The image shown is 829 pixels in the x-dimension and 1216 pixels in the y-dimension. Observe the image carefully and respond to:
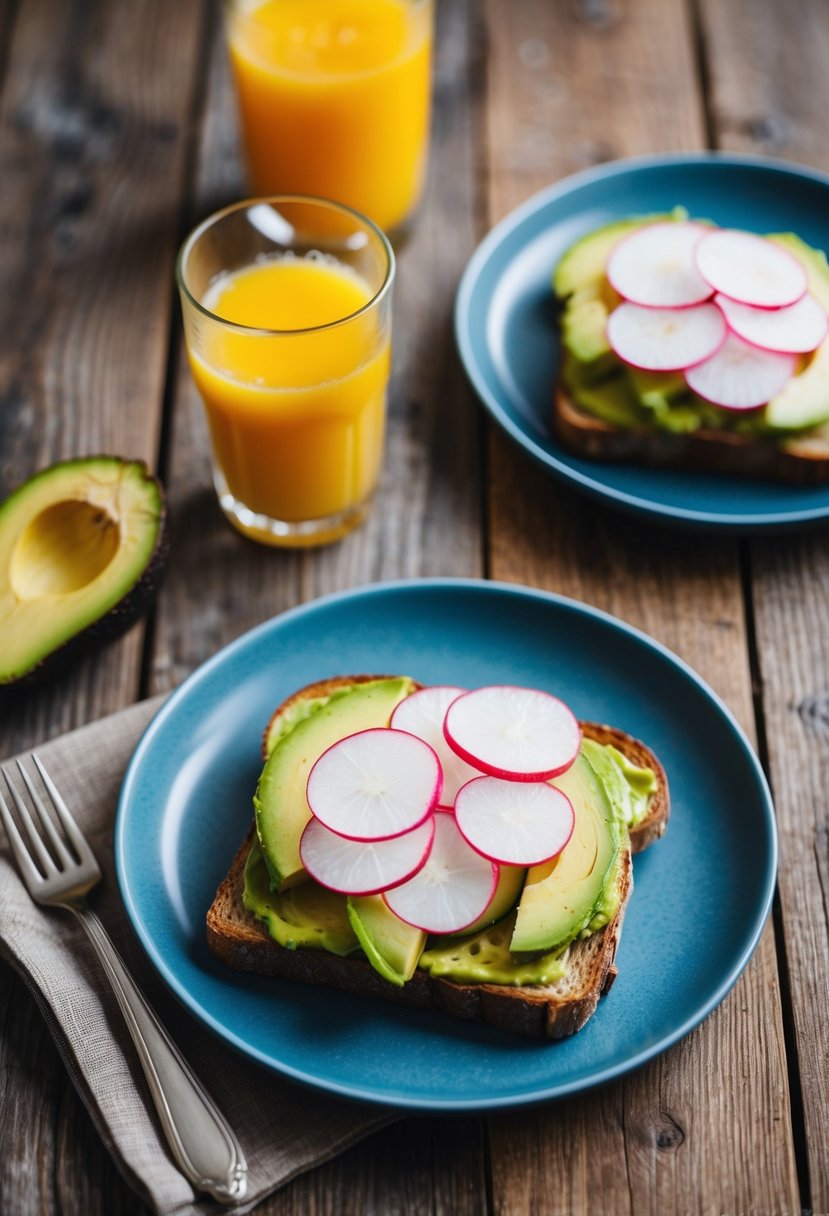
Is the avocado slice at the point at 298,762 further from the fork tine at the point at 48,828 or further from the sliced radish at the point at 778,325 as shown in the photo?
the sliced radish at the point at 778,325

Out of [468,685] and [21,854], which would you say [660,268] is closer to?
[468,685]

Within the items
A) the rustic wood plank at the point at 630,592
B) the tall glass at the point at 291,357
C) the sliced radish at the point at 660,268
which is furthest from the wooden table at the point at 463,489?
the sliced radish at the point at 660,268

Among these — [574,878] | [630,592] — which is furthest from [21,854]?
[630,592]

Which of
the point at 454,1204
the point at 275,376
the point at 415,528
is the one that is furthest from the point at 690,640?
the point at 454,1204

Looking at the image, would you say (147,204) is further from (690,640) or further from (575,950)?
(575,950)

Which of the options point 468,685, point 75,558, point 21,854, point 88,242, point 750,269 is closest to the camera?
point 21,854

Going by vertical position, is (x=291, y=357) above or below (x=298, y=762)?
above

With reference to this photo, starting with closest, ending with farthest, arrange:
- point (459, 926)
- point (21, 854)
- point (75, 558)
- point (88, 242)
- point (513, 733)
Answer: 1. point (459, 926)
2. point (513, 733)
3. point (21, 854)
4. point (75, 558)
5. point (88, 242)
